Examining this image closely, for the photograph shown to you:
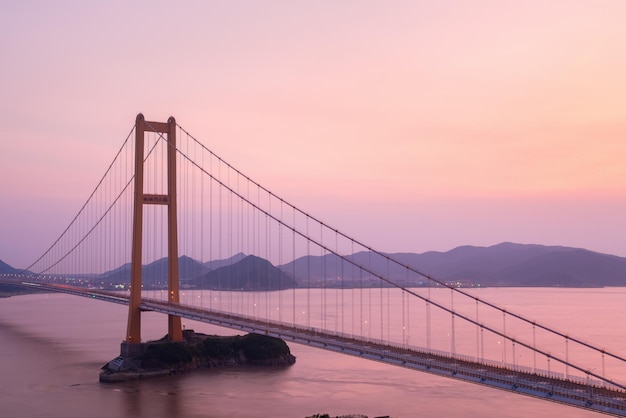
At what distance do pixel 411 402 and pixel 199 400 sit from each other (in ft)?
27.3

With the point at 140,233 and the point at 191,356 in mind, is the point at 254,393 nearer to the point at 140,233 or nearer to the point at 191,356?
the point at 191,356

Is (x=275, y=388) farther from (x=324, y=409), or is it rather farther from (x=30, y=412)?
(x=30, y=412)

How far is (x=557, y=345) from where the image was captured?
5700 cm

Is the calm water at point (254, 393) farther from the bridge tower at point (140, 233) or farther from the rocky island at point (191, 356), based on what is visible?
the bridge tower at point (140, 233)

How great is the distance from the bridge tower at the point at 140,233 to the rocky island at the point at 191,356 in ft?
2.78

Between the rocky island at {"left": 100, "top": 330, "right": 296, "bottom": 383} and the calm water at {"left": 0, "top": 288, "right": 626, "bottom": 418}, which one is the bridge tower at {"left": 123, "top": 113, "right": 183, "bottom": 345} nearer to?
the rocky island at {"left": 100, "top": 330, "right": 296, "bottom": 383}

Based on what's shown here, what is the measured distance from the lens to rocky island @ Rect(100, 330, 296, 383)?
109 ft

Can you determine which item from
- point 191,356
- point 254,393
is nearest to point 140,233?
point 191,356

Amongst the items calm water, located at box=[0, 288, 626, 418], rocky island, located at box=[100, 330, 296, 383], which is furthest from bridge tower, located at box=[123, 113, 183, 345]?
calm water, located at box=[0, 288, 626, 418]

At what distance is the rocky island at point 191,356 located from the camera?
3331 centimetres

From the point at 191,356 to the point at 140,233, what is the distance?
21.6 ft

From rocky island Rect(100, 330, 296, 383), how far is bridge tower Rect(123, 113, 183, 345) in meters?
0.85

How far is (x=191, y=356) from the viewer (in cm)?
3562

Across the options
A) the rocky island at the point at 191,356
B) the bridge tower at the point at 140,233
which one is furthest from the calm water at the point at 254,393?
the bridge tower at the point at 140,233
